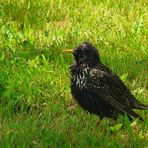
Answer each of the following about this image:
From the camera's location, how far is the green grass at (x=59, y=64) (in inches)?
247

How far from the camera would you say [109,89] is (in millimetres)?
6406

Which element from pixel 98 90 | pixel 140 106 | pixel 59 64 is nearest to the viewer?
pixel 98 90

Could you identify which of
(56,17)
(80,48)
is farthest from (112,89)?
(56,17)

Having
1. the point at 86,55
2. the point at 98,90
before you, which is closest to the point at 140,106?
the point at 98,90

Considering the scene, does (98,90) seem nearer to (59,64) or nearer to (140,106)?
(140,106)

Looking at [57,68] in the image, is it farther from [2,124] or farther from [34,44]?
[2,124]

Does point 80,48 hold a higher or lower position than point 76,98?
higher

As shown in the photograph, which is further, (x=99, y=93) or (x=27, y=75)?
(x=27, y=75)

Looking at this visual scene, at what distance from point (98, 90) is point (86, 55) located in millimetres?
444

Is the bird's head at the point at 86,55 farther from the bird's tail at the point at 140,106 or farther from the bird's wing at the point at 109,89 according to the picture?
the bird's tail at the point at 140,106

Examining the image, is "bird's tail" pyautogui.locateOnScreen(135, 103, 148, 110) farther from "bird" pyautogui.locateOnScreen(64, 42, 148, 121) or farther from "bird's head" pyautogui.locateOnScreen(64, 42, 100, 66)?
"bird's head" pyautogui.locateOnScreen(64, 42, 100, 66)

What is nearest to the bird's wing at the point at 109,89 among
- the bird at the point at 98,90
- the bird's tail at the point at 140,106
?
the bird at the point at 98,90

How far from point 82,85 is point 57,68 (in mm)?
1476

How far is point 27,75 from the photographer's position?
7.39m
